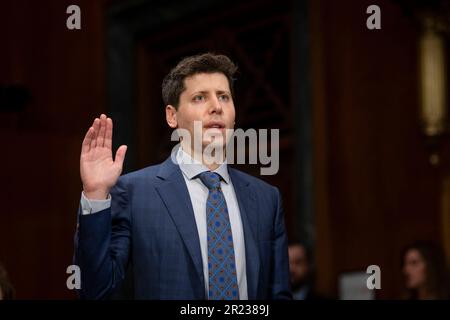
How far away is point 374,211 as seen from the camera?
505 centimetres

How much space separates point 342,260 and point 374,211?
1.15ft

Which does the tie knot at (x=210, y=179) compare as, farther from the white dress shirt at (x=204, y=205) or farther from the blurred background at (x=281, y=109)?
the blurred background at (x=281, y=109)

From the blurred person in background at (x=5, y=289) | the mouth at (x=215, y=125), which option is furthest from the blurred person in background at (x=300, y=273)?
the mouth at (x=215, y=125)

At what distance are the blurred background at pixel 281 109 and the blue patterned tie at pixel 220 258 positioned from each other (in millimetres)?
3002

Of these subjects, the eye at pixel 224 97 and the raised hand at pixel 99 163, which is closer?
the raised hand at pixel 99 163

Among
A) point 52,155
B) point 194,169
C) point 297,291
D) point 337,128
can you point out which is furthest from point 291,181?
point 194,169

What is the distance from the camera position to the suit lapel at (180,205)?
5.84ft

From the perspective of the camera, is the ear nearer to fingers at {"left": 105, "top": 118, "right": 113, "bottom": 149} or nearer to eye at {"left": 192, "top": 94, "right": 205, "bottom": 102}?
eye at {"left": 192, "top": 94, "right": 205, "bottom": 102}

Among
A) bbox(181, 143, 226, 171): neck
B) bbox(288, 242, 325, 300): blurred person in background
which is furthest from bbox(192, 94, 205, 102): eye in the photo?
bbox(288, 242, 325, 300): blurred person in background
